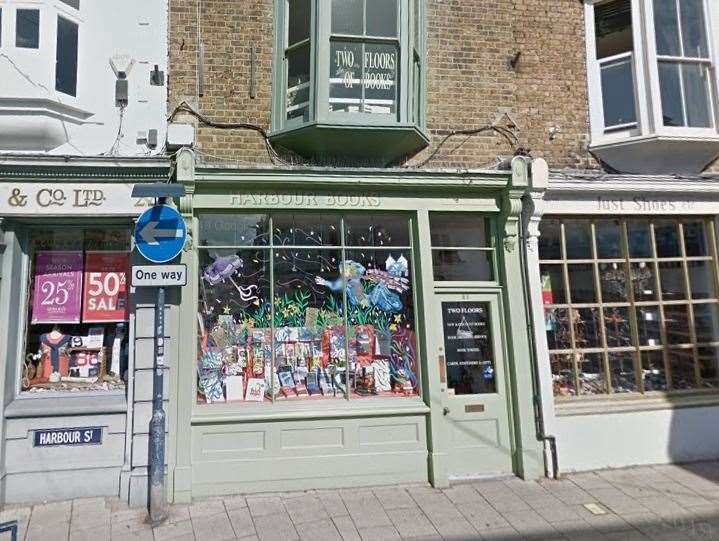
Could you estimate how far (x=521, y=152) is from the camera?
6.52 m

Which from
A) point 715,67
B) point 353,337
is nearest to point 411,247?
point 353,337

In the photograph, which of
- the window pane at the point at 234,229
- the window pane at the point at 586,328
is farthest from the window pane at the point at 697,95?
the window pane at the point at 234,229

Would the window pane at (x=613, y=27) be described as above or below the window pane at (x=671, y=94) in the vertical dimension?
above

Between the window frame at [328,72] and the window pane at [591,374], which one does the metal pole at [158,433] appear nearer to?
the window frame at [328,72]

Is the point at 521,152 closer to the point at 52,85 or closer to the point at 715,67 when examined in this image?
the point at 715,67

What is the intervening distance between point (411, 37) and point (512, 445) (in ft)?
18.1

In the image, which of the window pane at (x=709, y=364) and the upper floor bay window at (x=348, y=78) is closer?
the upper floor bay window at (x=348, y=78)

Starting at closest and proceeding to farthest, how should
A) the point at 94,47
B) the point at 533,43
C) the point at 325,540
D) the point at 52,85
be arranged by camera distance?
the point at 325,540, the point at 52,85, the point at 94,47, the point at 533,43

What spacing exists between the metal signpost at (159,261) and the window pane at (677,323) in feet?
22.0

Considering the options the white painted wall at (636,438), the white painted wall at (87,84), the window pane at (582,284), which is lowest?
the white painted wall at (636,438)

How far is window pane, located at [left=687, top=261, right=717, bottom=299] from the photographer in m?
6.92

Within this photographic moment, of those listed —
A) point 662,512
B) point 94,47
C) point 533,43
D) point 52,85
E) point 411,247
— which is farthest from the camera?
point 533,43

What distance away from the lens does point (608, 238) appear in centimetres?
679

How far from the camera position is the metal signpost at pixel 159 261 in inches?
200
